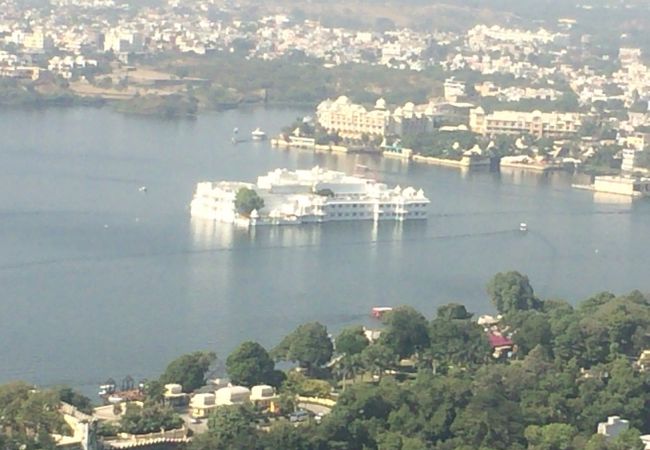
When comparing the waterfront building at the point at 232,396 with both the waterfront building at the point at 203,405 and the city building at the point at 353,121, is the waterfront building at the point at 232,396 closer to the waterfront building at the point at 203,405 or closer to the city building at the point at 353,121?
the waterfront building at the point at 203,405

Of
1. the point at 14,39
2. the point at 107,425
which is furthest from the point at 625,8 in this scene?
the point at 107,425

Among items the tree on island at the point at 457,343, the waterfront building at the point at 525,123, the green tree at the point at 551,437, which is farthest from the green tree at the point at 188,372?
the waterfront building at the point at 525,123

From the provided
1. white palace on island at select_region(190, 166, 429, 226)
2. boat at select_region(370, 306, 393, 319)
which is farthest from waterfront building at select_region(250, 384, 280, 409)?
white palace on island at select_region(190, 166, 429, 226)

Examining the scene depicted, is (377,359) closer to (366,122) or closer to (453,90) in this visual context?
(366,122)

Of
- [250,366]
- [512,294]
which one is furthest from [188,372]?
[512,294]

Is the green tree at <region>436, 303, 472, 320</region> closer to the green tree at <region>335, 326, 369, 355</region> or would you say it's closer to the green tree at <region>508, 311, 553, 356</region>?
the green tree at <region>508, 311, 553, 356</region>
